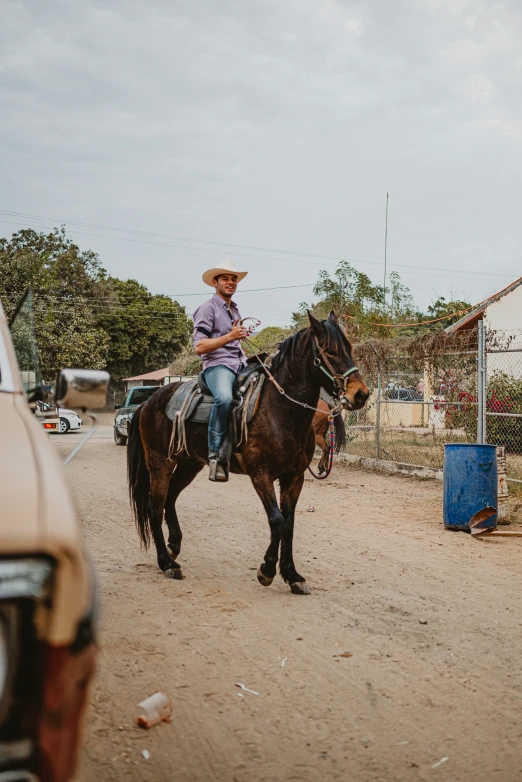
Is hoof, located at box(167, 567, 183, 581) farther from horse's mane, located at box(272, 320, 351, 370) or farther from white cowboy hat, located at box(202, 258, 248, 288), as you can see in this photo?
white cowboy hat, located at box(202, 258, 248, 288)

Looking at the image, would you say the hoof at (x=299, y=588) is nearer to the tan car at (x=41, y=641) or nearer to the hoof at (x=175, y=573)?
the hoof at (x=175, y=573)

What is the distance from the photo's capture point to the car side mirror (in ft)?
9.34

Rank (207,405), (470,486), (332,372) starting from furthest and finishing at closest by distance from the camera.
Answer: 1. (470,486)
2. (207,405)
3. (332,372)

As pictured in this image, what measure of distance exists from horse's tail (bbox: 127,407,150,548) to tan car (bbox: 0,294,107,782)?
539 cm

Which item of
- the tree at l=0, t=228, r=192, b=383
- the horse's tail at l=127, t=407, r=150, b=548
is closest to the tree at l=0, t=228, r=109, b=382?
the tree at l=0, t=228, r=192, b=383

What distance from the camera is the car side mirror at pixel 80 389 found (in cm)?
285

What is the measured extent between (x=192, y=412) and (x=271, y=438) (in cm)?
90

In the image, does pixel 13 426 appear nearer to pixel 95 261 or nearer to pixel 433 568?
pixel 433 568

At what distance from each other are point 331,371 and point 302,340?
463 millimetres

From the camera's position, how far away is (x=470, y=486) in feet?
28.4

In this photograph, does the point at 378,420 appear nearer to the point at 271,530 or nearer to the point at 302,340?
the point at 302,340

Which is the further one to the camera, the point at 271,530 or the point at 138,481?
the point at 138,481

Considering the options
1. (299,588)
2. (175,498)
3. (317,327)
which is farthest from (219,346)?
(299,588)

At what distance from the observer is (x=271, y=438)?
239 inches
